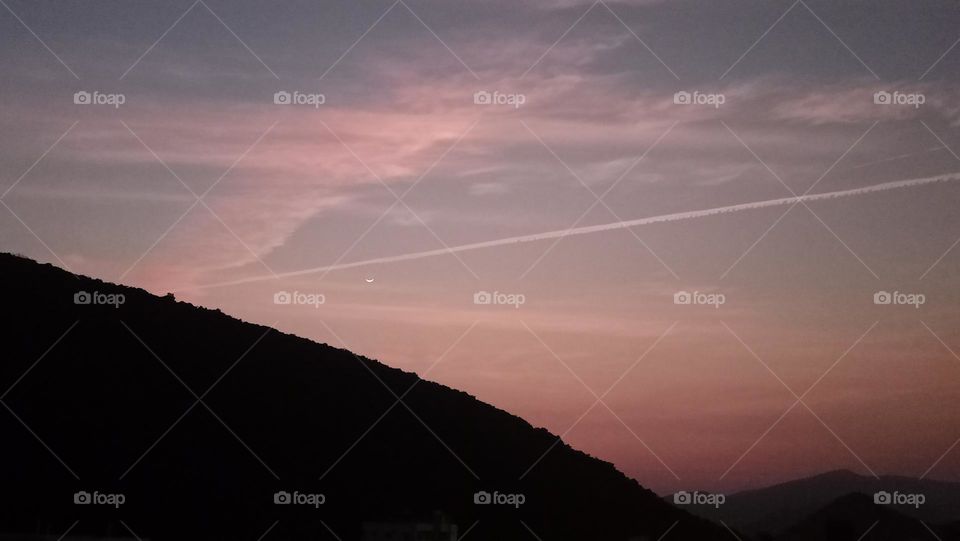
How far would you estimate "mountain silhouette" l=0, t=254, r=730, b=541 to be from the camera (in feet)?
116

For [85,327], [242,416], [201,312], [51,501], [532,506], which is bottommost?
[51,501]

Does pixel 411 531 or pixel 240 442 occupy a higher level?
pixel 240 442

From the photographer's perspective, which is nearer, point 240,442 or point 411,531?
point 411,531

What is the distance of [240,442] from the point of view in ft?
137

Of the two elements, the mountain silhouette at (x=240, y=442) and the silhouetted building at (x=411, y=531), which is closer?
the silhouetted building at (x=411, y=531)

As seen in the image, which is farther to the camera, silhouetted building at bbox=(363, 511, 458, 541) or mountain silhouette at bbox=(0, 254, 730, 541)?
mountain silhouette at bbox=(0, 254, 730, 541)

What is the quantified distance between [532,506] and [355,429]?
8873mm

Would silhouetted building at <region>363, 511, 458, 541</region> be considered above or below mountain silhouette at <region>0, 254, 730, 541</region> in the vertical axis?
below

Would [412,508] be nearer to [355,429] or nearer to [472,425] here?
[355,429]

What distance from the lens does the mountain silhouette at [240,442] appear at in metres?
35.3

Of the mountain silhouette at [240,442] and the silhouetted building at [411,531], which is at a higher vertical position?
the mountain silhouette at [240,442]

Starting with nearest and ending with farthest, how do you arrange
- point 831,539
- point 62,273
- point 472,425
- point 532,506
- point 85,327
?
point 831,539 → point 532,506 → point 85,327 → point 472,425 → point 62,273

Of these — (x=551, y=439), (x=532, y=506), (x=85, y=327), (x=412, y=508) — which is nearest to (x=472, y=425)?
(x=551, y=439)

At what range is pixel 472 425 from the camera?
52750mm
